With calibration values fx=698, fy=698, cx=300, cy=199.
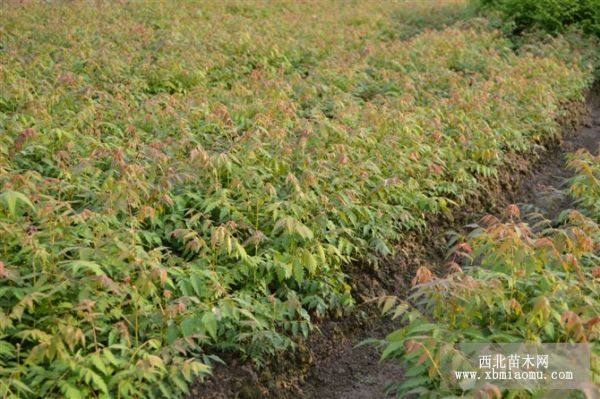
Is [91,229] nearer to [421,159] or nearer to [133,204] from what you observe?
[133,204]

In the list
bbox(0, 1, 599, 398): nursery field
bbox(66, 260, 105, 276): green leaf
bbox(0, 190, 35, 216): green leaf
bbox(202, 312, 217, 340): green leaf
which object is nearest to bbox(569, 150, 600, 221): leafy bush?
bbox(0, 1, 599, 398): nursery field

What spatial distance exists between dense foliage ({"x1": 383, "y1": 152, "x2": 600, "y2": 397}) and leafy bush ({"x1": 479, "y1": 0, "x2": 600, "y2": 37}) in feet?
32.9

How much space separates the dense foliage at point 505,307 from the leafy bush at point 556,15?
1002 centimetres

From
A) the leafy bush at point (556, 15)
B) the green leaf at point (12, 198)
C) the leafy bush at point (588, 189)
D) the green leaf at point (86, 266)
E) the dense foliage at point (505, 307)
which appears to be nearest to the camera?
the dense foliage at point (505, 307)

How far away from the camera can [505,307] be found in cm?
352

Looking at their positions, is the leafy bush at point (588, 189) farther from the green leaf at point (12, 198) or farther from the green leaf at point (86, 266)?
the green leaf at point (12, 198)

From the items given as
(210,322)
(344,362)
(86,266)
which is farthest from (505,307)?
(86,266)

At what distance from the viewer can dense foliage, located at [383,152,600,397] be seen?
3.35 meters

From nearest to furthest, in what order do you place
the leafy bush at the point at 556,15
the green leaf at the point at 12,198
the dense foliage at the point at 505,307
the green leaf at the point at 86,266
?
the dense foliage at the point at 505,307, the green leaf at the point at 86,266, the green leaf at the point at 12,198, the leafy bush at the point at 556,15

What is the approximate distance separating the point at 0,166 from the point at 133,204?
104 centimetres

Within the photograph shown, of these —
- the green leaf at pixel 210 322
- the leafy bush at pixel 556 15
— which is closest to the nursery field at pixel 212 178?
the green leaf at pixel 210 322

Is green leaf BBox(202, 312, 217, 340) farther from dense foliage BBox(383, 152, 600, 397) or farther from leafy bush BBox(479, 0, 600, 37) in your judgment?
leafy bush BBox(479, 0, 600, 37)

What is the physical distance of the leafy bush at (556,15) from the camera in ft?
42.6

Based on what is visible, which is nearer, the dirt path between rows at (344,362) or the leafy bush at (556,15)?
the dirt path between rows at (344,362)
